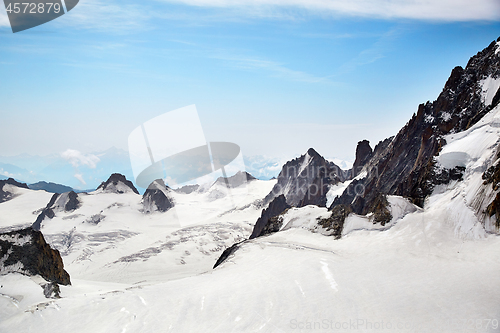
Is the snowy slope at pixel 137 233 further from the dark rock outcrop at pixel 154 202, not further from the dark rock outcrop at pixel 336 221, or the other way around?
the dark rock outcrop at pixel 336 221

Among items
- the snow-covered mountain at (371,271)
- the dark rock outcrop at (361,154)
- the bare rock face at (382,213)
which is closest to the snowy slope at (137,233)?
the dark rock outcrop at (361,154)

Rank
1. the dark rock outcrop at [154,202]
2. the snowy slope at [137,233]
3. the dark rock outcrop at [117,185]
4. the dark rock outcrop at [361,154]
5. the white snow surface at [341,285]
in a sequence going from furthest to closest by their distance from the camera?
the dark rock outcrop at [117,185] → the dark rock outcrop at [154,202] → the dark rock outcrop at [361,154] → the snowy slope at [137,233] → the white snow surface at [341,285]

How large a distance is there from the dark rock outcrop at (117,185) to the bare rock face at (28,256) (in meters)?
111

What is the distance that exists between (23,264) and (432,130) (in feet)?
178

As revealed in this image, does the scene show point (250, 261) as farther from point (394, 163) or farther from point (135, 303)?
point (394, 163)

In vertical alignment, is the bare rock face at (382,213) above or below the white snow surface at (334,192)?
above

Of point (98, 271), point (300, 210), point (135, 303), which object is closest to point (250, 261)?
point (135, 303)

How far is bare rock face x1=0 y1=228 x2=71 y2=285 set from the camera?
23.9 meters

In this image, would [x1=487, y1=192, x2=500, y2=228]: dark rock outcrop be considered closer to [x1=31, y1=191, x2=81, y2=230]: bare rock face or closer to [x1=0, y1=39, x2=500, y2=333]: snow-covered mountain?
[x1=0, y1=39, x2=500, y2=333]: snow-covered mountain

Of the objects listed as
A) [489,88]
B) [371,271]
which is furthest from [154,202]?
[371,271]

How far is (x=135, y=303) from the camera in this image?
1811cm

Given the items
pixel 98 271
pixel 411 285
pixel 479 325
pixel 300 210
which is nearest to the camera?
pixel 479 325

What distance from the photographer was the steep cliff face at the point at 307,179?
3447 inches

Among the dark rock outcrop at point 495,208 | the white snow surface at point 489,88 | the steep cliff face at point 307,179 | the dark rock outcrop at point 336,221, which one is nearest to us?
the dark rock outcrop at point 495,208
